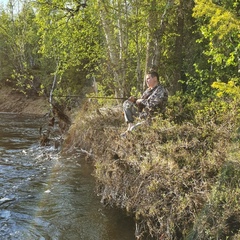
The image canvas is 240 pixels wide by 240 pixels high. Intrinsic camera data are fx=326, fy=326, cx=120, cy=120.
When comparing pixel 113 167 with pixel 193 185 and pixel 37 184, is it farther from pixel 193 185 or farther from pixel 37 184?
pixel 37 184

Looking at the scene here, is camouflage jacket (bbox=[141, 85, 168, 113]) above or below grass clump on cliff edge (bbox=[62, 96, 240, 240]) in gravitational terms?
above

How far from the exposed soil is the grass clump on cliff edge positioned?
2548cm

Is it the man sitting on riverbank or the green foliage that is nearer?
the green foliage

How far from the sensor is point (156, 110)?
765cm

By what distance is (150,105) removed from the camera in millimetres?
7648

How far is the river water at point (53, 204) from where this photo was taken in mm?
5176

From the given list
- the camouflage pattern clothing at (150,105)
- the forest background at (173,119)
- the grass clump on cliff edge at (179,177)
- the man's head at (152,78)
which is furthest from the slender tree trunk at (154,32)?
the grass clump on cliff edge at (179,177)

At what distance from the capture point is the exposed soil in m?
31.7

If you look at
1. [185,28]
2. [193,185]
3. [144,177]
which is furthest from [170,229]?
[185,28]

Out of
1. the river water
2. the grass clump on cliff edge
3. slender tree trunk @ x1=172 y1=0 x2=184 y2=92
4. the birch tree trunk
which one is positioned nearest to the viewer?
the grass clump on cliff edge

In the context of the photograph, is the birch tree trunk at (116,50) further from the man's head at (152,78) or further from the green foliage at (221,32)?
the man's head at (152,78)

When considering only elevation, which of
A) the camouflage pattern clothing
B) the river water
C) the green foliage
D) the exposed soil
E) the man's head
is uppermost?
the green foliage

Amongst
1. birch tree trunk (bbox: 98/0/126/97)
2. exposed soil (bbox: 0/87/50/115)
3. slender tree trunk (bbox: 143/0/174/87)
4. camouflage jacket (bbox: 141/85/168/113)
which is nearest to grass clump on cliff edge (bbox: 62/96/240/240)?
camouflage jacket (bbox: 141/85/168/113)

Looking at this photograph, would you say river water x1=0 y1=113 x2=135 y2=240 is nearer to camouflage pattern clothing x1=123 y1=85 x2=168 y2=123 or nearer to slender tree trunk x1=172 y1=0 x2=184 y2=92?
camouflage pattern clothing x1=123 y1=85 x2=168 y2=123
